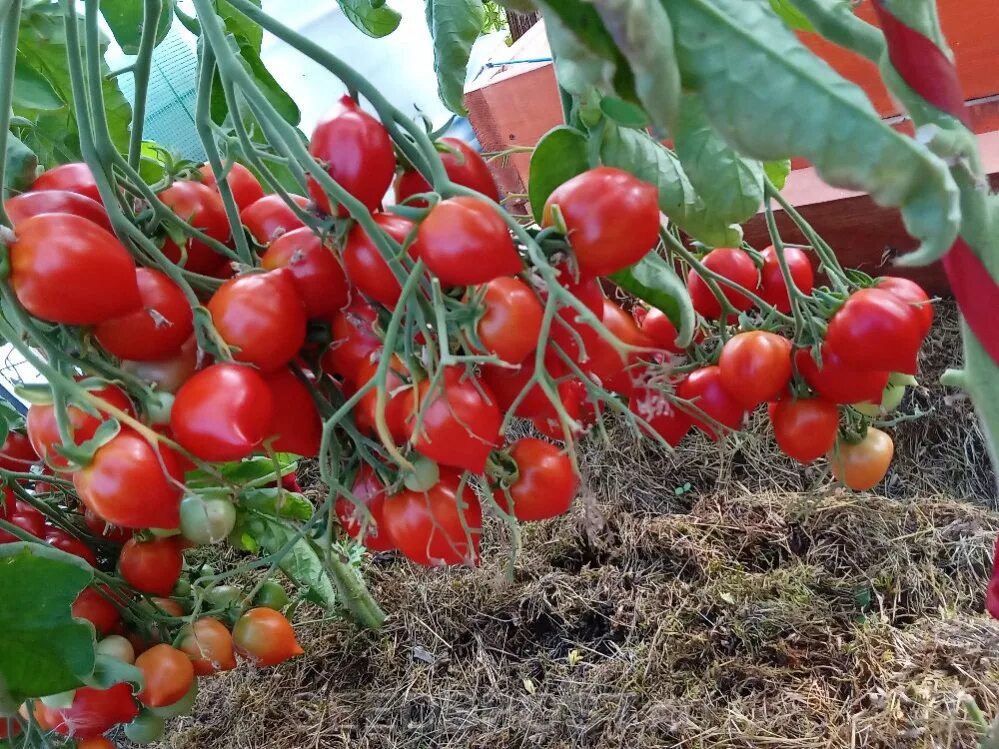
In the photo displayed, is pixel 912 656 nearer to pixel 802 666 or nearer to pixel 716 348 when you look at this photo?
pixel 802 666

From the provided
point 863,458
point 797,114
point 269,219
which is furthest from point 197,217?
point 863,458

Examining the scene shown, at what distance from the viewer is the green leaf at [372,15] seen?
0.63m

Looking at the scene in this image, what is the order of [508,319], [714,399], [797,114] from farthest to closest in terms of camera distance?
[714,399] < [508,319] < [797,114]

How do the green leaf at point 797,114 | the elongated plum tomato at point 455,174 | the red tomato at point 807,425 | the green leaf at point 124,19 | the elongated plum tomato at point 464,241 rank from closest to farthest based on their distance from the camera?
the green leaf at point 797,114
the elongated plum tomato at point 464,241
the elongated plum tomato at point 455,174
the red tomato at point 807,425
the green leaf at point 124,19

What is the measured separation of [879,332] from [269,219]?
40 cm

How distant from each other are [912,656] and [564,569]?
0.45m

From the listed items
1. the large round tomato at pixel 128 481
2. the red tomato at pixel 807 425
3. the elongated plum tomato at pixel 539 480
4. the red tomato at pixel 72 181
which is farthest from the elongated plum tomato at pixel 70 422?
the red tomato at pixel 807 425

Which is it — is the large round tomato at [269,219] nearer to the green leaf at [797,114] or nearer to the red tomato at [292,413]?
the red tomato at [292,413]

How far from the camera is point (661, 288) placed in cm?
49

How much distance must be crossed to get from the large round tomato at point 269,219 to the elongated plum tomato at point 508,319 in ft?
0.61

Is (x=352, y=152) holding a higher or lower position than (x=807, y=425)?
higher

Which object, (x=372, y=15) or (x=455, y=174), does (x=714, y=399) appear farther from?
(x=372, y=15)

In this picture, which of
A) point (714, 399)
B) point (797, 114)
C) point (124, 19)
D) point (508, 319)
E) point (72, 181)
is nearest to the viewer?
point (797, 114)

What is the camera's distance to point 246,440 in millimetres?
396
